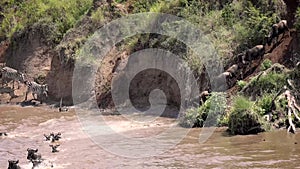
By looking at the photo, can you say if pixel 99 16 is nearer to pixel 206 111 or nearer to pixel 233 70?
pixel 233 70

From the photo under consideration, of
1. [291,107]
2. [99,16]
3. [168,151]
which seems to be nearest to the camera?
[168,151]

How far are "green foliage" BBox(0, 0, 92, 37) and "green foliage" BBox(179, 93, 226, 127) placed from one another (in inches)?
635

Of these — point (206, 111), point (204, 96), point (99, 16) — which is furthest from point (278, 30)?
point (99, 16)

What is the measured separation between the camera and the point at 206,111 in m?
15.2

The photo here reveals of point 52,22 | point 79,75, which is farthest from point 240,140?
point 52,22

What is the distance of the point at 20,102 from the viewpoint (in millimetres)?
26016

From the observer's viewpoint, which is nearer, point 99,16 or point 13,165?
point 13,165

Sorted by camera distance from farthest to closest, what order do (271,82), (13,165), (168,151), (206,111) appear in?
(206,111) → (271,82) → (168,151) → (13,165)

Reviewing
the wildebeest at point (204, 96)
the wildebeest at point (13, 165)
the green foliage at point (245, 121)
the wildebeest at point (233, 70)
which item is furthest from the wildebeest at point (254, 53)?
the wildebeest at point (13, 165)

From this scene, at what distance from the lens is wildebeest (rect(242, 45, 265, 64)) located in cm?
1748

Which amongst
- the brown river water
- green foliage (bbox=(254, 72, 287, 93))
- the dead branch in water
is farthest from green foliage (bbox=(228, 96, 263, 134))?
green foliage (bbox=(254, 72, 287, 93))

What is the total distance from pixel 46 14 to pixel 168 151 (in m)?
21.8

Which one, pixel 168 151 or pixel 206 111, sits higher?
pixel 206 111

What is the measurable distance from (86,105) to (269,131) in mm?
11435
